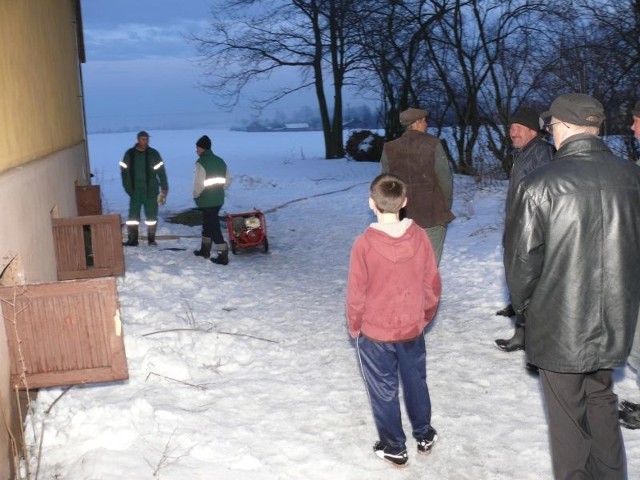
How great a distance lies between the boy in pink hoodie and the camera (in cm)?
402

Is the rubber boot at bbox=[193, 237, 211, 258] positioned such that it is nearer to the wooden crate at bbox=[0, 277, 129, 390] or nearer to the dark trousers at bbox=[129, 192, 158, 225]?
the dark trousers at bbox=[129, 192, 158, 225]

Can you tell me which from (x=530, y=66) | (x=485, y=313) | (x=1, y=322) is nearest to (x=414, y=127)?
(x=485, y=313)

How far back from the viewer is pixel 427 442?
4445 mm

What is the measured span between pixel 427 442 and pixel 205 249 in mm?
6709

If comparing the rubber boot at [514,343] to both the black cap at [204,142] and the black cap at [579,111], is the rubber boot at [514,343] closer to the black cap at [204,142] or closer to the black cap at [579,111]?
the black cap at [579,111]

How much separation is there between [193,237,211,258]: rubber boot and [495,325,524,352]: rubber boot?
5.50 meters

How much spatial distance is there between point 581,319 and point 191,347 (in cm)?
396

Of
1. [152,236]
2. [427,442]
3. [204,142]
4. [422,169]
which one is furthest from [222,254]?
[427,442]

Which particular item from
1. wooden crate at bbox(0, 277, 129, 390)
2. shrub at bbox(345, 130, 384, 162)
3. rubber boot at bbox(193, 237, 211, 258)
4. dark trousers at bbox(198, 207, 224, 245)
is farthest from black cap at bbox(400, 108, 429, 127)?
shrub at bbox(345, 130, 384, 162)

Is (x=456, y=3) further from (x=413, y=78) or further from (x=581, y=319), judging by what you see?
(x=581, y=319)

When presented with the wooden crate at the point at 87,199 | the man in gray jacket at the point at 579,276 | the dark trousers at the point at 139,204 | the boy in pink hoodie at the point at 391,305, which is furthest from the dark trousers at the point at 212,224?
the man in gray jacket at the point at 579,276

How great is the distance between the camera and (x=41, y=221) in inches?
257

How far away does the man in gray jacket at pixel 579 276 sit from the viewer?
11.4 ft

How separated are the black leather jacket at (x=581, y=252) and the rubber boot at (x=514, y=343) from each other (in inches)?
104
